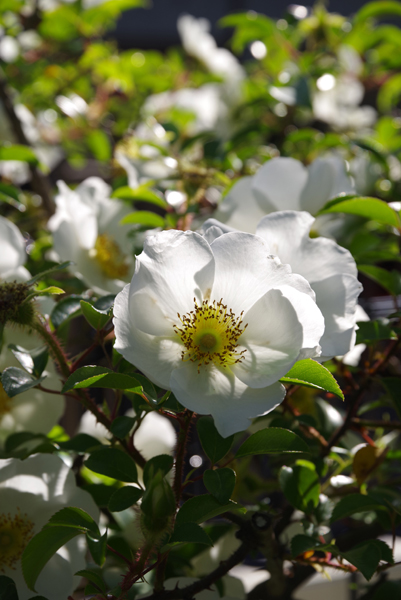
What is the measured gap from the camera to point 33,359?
1.98 ft

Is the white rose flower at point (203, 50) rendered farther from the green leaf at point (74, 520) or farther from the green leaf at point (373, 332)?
the green leaf at point (74, 520)

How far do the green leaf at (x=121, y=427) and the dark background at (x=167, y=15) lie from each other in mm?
3983

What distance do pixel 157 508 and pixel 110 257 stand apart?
0.48m

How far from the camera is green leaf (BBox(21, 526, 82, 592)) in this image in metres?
0.54

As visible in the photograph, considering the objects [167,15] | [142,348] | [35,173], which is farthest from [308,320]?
[167,15]

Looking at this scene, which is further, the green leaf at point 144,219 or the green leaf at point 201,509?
the green leaf at point 144,219

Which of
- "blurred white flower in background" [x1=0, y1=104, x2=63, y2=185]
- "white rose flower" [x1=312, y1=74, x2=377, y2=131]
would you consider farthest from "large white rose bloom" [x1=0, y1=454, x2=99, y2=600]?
"white rose flower" [x1=312, y1=74, x2=377, y2=131]

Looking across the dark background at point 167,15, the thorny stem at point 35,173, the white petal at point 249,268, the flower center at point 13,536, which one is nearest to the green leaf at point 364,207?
the white petal at point 249,268

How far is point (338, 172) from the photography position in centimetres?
79

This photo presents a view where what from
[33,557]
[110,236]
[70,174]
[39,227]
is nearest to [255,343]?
[33,557]

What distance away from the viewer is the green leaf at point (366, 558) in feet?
1.81

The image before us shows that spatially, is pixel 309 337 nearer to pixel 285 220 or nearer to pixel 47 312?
pixel 285 220

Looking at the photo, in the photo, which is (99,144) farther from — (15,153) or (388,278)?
(388,278)

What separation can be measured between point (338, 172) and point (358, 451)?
382 millimetres
